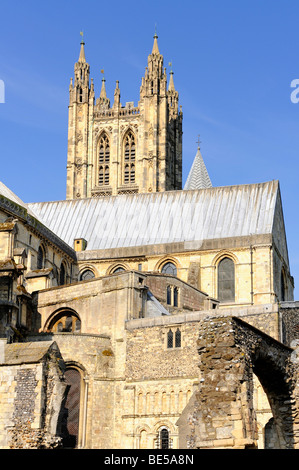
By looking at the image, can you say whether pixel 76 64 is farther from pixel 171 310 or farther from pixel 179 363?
pixel 179 363

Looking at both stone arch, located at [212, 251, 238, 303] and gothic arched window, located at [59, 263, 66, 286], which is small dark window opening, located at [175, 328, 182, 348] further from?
gothic arched window, located at [59, 263, 66, 286]

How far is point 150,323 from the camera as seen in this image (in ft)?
128

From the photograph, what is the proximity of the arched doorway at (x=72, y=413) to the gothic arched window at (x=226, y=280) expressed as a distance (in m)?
12.6

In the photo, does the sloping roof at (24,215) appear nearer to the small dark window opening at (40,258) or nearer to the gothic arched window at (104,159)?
the small dark window opening at (40,258)

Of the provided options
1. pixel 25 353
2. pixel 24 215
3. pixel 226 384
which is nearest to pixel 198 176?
pixel 24 215

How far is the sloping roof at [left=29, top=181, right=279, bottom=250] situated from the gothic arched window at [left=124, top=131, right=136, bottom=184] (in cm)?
2339

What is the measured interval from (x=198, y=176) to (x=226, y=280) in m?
33.8

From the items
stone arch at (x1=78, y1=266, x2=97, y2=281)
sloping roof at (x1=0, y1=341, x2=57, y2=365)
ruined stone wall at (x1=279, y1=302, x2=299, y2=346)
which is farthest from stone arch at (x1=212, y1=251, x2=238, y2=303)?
sloping roof at (x1=0, y1=341, x2=57, y2=365)

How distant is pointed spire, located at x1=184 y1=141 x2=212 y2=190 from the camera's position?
81688 mm

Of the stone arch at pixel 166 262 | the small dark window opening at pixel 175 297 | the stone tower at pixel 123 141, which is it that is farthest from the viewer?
the stone tower at pixel 123 141

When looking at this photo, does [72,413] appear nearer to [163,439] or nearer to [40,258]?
[163,439]

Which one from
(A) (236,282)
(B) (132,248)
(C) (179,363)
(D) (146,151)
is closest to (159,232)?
(B) (132,248)

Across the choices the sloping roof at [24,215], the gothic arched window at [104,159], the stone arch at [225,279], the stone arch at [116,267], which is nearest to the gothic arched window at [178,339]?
the stone arch at [225,279]

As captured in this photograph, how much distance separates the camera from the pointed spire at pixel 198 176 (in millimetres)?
81688
